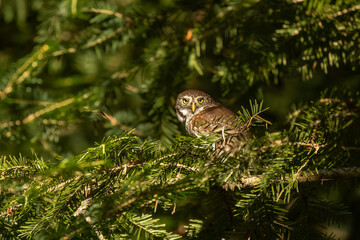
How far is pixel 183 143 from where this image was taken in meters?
1.65

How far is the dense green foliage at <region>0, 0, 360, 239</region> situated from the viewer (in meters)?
1.48

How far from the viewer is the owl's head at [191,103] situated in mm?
3439

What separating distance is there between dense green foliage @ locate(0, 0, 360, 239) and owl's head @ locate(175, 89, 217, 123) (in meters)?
0.74

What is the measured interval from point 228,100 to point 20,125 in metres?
1.74

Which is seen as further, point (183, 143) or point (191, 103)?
point (191, 103)

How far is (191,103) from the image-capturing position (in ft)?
11.4

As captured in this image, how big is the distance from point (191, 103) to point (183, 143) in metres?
1.85

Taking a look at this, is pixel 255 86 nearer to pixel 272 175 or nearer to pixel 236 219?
pixel 236 219

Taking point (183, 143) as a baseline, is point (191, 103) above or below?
below

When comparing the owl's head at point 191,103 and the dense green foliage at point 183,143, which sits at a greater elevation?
the dense green foliage at point 183,143

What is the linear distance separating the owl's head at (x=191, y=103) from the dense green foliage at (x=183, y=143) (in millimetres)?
736

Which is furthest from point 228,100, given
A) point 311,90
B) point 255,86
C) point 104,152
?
point 104,152

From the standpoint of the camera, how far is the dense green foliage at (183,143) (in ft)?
4.87

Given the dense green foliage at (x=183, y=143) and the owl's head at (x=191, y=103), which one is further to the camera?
the owl's head at (x=191, y=103)
